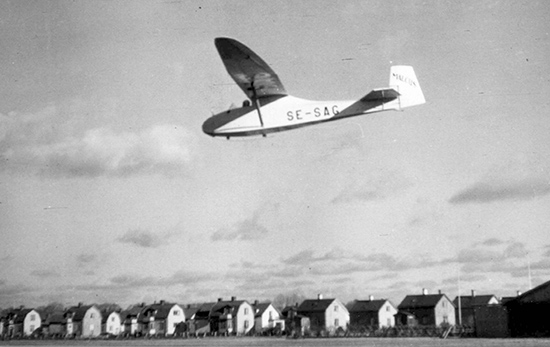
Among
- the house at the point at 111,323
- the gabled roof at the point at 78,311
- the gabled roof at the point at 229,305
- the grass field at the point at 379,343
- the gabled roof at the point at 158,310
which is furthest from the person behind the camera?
the gabled roof at the point at 78,311

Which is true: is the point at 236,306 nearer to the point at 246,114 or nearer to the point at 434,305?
the point at 434,305

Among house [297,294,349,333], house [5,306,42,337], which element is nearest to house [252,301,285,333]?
house [297,294,349,333]

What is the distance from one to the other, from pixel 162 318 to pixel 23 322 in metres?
19.4

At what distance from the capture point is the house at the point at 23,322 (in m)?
77.1

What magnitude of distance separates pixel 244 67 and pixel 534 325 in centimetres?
2772

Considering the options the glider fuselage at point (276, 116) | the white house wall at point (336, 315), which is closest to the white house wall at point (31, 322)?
the white house wall at point (336, 315)

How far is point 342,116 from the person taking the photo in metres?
22.7

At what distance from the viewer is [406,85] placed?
23531 mm

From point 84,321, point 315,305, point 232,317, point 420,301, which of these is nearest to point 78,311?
point 84,321

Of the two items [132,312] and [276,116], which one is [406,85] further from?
[132,312]

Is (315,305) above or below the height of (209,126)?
below

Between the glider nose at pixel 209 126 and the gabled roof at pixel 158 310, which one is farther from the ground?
the glider nose at pixel 209 126

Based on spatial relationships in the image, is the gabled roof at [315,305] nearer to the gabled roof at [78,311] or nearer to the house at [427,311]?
the house at [427,311]

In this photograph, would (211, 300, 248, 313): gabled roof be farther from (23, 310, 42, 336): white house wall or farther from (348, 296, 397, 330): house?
(23, 310, 42, 336): white house wall
